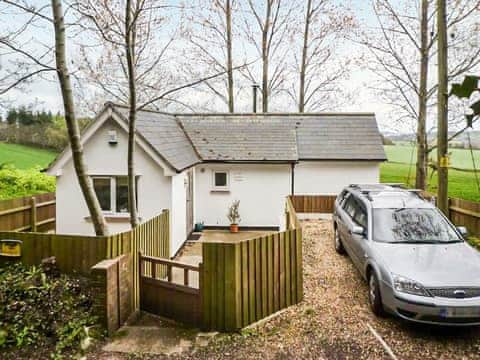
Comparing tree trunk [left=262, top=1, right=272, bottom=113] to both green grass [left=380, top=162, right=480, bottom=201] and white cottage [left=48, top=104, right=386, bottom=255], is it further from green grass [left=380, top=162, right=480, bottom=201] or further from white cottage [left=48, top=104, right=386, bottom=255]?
green grass [left=380, top=162, right=480, bottom=201]

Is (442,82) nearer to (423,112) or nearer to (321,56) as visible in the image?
(423,112)

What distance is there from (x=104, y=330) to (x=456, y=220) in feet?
35.0

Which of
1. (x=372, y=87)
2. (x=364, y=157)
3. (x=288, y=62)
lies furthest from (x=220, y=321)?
(x=288, y=62)

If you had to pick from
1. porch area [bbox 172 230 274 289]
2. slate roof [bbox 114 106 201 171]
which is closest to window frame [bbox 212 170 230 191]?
slate roof [bbox 114 106 201 171]

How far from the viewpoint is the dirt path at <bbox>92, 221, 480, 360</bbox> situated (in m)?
5.50

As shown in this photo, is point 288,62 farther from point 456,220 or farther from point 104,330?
point 104,330

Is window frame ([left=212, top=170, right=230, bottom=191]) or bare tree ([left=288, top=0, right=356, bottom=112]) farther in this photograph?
bare tree ([left=288, top=0, right=356, bottom=112])

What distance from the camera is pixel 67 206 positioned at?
12727 millimetres

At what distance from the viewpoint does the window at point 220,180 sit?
16.5 m

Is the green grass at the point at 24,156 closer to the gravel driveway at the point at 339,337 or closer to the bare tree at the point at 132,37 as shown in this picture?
the bare tree at the point at 132,37

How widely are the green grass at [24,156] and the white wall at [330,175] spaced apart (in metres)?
18.3

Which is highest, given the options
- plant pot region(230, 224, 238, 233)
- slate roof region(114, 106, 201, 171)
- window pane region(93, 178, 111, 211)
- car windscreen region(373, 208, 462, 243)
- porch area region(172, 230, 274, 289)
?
slate roof region(114, 106, 201, 171)

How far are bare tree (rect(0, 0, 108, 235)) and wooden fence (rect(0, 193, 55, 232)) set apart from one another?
A: 6322 mm

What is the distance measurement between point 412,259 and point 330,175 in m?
10.7
